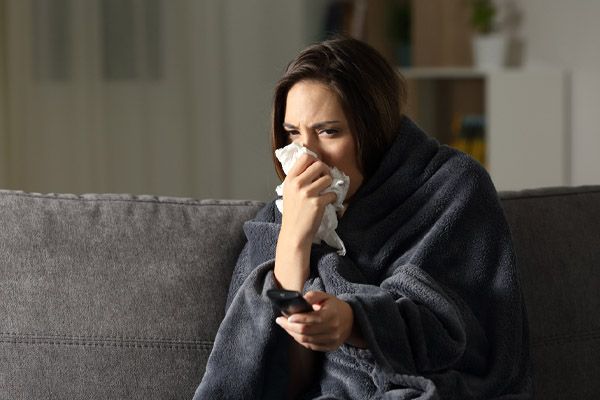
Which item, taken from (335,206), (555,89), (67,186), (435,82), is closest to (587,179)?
(555,89)

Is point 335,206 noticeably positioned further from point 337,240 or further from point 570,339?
point 570,339

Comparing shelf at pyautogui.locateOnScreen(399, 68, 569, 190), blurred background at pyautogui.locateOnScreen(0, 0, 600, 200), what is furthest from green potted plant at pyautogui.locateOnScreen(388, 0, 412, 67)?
shelf at pyautogui.locateOnScreen(399, 68, 569, 190)

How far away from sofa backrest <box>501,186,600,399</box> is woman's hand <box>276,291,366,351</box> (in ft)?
1.83

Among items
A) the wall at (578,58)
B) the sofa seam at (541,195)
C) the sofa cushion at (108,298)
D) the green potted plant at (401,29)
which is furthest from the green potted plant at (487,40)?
the sofa cushion at (108,298)

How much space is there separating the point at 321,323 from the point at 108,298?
580 millimetres

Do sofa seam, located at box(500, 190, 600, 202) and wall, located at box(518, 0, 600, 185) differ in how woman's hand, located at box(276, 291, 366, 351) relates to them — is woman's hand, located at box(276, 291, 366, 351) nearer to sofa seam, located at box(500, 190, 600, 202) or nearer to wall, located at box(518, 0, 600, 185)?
sofa seam, located at box(500, 190, 600, 202)

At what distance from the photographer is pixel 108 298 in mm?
1706

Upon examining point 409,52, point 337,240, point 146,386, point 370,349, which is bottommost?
point 146,386

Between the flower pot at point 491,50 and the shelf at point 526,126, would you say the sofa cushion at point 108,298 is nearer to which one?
the shelf at point 526,126

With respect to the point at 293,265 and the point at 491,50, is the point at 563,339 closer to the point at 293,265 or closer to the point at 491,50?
the point at 293,265

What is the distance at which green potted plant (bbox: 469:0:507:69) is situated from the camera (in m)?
4.39

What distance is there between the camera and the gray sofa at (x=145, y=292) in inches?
66.2

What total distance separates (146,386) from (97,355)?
11 cm

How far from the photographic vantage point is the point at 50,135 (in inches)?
138
